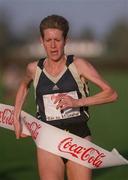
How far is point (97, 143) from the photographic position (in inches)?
420

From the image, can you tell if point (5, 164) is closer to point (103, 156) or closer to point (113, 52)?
point (103, 156)

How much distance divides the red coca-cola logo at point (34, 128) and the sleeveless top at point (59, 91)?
8cm

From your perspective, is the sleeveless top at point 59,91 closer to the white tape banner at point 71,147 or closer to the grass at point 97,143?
the white tape banner at point 71,147

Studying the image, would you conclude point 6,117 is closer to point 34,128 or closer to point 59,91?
point 34,128

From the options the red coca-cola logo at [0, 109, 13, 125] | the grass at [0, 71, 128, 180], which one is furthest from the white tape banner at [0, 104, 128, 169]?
the grass at [0, 71, 128, 180]

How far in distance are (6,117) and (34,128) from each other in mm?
366

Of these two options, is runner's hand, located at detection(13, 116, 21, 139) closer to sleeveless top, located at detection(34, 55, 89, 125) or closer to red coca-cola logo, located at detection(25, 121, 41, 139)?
Result: red coca-cola logo, located at detection(25, 121, 41, 139)

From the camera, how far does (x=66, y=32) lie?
4.34m

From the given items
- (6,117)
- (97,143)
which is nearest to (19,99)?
(6,117)

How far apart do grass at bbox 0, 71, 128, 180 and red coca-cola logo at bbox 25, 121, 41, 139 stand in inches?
105

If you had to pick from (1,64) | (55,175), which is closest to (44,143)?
(55,175)

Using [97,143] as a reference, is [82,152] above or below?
above

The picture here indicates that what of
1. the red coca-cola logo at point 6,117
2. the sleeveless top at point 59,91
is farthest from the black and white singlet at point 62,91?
the red coca-cola logo at point 6,117

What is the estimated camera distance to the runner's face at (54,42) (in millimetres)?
4285
